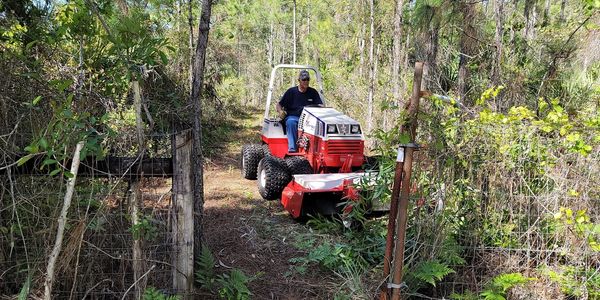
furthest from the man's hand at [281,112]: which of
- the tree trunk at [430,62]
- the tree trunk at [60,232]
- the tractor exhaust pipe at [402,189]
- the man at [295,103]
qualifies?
the tree trunk at [60,232]

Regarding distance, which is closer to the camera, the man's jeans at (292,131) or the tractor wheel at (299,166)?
the tractor wheel at (299,166)

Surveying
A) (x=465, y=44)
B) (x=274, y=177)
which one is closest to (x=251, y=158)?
(x=274, y=177)

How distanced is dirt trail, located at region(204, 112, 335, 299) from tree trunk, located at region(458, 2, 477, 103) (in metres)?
3.36

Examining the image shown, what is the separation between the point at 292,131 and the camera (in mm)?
6547

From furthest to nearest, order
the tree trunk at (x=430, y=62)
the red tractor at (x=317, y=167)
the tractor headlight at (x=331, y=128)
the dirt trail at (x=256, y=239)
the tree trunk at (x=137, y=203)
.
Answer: the tree trunk at (x=430, y=62)
the tractor headlight at (x=331, y=128)
the red tractor at (x=317, y=167)
the dirt trail at (x=256, y=239)
the tree trunk at (x=137, y=203)

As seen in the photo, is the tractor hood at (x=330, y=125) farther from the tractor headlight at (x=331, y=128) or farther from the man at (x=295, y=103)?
the man at (x=295, y=103)

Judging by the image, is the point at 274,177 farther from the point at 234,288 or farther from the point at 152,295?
the point at 152,295

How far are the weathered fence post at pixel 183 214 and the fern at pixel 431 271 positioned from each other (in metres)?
1.67

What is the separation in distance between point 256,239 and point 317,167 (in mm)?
1588

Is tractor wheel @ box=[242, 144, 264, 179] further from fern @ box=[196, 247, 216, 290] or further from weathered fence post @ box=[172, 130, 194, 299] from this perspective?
weathered fence post @ box=[172, 130, 194, 299]

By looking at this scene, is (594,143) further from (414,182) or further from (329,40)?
(329,40)

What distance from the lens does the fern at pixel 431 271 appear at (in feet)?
10.3

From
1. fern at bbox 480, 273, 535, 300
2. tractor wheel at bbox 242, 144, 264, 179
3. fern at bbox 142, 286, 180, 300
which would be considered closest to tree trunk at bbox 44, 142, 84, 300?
fern at bbox 142, 286, 180, 300

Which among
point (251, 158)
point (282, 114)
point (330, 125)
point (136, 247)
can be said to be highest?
point (282, 114)
